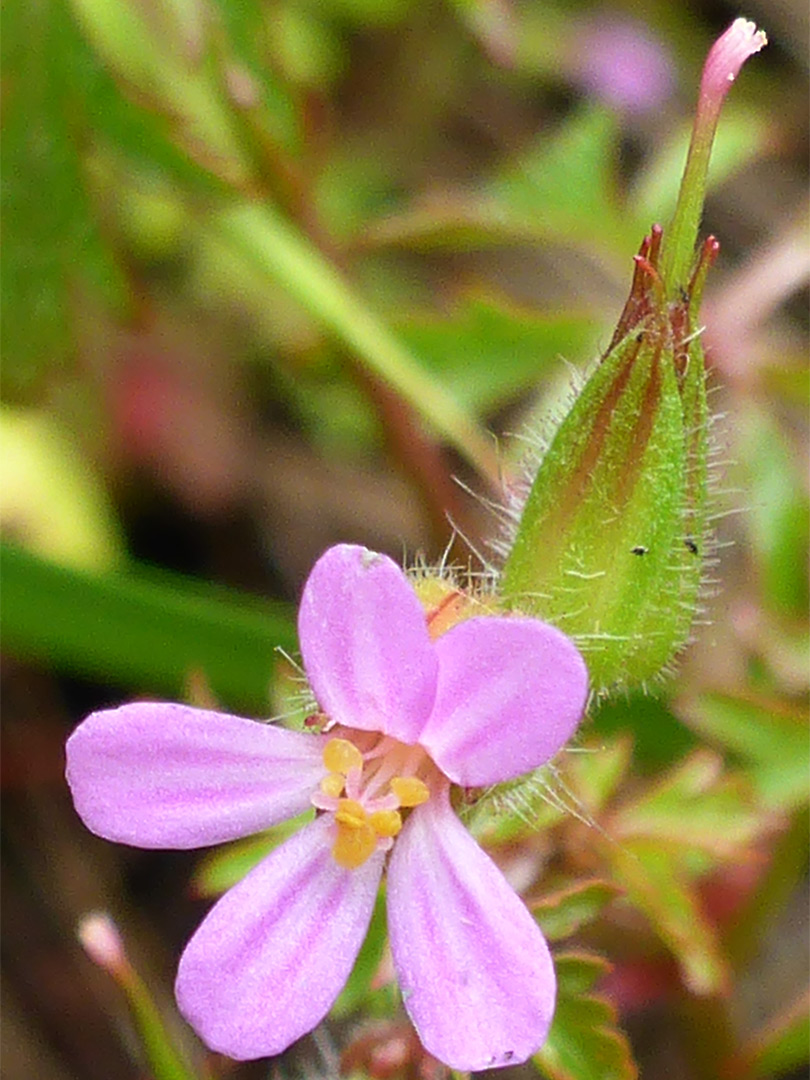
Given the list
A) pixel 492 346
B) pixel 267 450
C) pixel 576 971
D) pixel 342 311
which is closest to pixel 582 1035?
pixel 576 971

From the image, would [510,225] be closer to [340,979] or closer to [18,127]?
[18,127]

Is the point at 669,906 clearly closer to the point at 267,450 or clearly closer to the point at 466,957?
the point at 466,957

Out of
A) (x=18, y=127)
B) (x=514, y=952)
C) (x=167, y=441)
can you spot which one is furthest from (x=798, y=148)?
(x=514, y=952)

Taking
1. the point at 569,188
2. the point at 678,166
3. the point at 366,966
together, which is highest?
the point at 678,166

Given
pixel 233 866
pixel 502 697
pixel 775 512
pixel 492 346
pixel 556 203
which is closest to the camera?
pixel 502 697

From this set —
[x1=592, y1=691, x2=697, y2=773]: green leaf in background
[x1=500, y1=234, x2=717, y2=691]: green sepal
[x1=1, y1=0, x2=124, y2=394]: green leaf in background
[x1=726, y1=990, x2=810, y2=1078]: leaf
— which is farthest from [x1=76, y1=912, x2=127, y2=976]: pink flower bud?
[x1=1, y1=0, x2=124, y2=394]: green leaf in background

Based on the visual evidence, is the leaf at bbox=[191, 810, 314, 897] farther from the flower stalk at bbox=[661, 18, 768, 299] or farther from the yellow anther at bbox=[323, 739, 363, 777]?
the flower stalk at bbox=[661, 18, 768, 299]

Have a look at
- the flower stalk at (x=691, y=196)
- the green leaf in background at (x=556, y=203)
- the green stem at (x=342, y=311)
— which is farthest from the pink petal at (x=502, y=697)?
the green leaf in background at (x=556, y=203)
